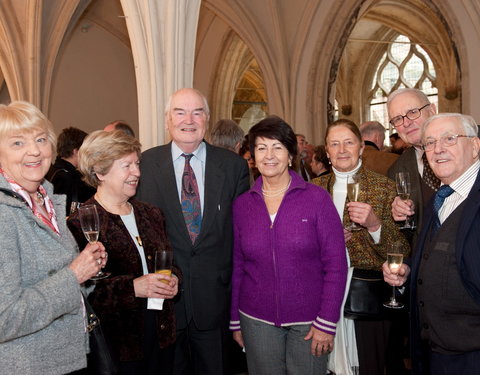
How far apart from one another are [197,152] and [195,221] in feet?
1.63

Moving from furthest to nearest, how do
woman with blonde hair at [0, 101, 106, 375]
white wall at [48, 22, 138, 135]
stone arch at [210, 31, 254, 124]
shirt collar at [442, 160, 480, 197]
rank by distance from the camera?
stone arch at [210, 31, 254, 124]
white wall at [48, 22, 138, 135]
shirt collar at [442, 160, 480, 197]
woman with blonde hair at [0, 101, 106, 375]

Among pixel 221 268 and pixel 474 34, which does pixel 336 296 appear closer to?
pixel 221 268

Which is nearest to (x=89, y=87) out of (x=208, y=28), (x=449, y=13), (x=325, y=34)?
(x=208, y=28)

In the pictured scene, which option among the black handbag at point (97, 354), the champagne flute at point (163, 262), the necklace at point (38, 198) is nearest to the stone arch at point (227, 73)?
the champagne flute at point (163, 262)

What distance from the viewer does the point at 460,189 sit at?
9.37ft

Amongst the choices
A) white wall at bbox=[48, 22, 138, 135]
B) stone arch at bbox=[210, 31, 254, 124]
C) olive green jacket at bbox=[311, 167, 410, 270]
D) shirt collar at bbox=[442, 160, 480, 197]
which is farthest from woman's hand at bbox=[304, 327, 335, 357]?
stone arch at bbox=[210, 31, 254, 124]

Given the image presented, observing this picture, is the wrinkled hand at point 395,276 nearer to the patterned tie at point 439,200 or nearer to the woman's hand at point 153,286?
the patterned tie at point 439,200

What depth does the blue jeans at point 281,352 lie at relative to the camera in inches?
133

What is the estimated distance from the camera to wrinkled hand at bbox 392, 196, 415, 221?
3.44 meters

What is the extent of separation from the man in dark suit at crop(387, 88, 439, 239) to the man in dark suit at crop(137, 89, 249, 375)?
3.97 feet

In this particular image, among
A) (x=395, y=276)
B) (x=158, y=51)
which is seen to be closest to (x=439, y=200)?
(x=395, y=276)

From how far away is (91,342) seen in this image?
279 cm

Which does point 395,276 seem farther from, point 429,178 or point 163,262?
point 163,262

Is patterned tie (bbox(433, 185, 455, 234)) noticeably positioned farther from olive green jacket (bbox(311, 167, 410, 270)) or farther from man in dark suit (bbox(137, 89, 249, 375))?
man in dark suit (bbox(137, 89, 249, 375))
